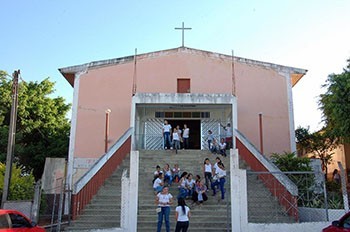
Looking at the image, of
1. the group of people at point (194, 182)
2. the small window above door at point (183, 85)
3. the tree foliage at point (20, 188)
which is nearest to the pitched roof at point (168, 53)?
the small window above door at point (183, 85)

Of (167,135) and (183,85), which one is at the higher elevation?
(183,85)

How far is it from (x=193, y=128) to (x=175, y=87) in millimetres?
2844

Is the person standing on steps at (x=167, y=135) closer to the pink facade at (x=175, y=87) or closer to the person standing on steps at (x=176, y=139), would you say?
the person standing on steps at (x=176, y=139)

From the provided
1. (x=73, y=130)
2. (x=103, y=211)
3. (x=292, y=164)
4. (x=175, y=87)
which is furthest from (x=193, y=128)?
(x=103, y=211)

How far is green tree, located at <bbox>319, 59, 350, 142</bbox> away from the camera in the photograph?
1688cm

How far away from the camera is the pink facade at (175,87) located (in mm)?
18328

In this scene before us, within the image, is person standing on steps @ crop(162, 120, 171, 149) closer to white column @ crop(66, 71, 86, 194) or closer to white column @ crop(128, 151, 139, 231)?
white column @ crop(66, 71, 86, 194)

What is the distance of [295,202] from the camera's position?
1092cm

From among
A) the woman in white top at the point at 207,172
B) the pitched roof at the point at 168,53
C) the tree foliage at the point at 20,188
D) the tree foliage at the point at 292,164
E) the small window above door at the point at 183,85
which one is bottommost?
the tree foliage at the point at 20,188

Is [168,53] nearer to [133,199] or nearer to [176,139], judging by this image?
[176,139]

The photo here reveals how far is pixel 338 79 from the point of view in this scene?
17.2 metres

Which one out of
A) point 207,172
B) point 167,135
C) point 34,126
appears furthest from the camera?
point 34,126

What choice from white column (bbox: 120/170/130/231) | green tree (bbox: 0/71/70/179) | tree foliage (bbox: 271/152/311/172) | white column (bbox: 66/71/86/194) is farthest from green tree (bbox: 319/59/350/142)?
green tree (bbox: 0/71/70/179)

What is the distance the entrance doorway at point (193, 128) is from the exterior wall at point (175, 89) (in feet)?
6.00
